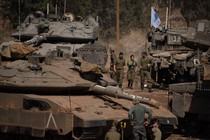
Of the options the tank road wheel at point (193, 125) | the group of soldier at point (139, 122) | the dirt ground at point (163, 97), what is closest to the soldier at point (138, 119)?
the group of soldier at point (139, 122)

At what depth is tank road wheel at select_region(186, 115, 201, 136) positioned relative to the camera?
54.9 feet

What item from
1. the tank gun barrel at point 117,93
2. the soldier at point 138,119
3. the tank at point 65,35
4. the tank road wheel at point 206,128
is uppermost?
the tank at point 65,35

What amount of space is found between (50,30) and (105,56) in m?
1.82

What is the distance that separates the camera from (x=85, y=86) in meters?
13.2

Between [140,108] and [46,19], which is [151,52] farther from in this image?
[140,108]

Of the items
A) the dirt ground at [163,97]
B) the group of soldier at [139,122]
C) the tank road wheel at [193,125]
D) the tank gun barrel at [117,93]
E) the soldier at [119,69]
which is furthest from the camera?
the soldier at [119,69]

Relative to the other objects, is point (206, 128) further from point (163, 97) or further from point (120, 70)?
point (120, 70)

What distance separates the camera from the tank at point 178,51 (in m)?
22.0

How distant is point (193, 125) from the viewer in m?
16.8

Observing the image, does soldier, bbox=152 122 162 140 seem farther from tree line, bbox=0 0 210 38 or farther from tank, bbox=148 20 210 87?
tree line, bbox=0 0 210 38

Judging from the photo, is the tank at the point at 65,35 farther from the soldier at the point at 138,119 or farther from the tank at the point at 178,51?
the tank at the point at 178,51

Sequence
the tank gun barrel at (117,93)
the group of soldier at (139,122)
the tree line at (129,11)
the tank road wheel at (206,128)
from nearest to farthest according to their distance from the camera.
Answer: the group of soldier at (139,122) → the tank gun barrel at (117,93) → the tank road wheel at (206,128) → the tree line at (129,11)

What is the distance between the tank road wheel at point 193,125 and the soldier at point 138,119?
462cm

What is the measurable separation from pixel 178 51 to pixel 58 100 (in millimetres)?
13057
